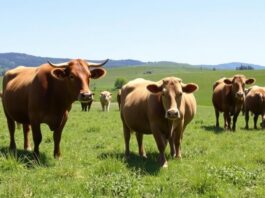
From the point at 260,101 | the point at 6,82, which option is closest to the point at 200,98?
the point at 260,101

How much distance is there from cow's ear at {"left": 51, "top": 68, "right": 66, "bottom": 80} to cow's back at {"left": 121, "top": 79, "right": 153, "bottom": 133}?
2134 mm

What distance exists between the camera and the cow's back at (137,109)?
10.2 m

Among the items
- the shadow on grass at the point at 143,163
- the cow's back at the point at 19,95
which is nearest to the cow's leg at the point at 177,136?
the shadow on grass at the point at 143,163

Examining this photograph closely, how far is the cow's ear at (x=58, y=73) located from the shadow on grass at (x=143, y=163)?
2101 millimetres

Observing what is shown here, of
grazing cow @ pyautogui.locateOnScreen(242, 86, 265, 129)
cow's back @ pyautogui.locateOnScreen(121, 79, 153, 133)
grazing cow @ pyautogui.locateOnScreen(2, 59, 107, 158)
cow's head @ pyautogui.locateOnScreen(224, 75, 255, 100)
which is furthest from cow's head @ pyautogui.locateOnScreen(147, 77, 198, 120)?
grazing cow @ pyautogui.locateOnScreen(242, 86, 265, 129)

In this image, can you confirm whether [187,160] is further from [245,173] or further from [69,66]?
[69,66]

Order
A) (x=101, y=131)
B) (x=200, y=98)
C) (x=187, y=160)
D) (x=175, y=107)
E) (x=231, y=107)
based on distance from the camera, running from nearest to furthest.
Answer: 1. (x=175, y=107)
2. (x=187, y=160)
3. (x=101, y=131)
4. (x=231, y=107)
5. (x=200, y=98)

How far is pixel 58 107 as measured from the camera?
983 cm

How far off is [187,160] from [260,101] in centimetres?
1210

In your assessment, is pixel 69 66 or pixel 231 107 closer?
pixel 69 66

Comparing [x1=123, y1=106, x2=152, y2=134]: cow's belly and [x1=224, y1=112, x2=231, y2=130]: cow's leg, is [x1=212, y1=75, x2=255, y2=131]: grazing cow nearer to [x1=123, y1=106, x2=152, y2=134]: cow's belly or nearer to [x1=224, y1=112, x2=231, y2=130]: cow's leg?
[x1=224, y1=112, x2=231, y2=130]: cow's leg

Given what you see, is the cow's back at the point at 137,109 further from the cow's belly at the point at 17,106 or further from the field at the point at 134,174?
the cow's belly at the point at 17,106

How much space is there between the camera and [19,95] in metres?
10.5

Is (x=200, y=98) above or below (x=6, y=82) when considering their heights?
below
